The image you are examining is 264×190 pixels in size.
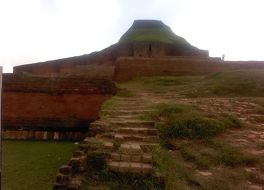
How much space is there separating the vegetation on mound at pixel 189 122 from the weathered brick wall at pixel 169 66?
225 inches

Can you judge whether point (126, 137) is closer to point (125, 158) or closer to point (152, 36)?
point (125, 158)

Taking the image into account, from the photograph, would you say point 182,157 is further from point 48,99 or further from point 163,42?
point 163,42

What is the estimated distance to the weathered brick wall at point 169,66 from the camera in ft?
35.0

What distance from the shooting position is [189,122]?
4.38 m

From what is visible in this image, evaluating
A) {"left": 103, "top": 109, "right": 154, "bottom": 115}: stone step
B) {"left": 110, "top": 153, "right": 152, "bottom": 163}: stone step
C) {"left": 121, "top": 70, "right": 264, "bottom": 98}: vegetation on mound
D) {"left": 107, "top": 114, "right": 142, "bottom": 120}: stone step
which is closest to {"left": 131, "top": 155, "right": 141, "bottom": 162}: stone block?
{"left": 110, "top": 153, "right": 152, "bottom": 163}: stone step

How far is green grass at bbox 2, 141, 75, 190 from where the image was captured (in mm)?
4117

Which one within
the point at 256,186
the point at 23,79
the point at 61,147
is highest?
the point at 23,79

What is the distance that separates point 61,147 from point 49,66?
8.57 metres

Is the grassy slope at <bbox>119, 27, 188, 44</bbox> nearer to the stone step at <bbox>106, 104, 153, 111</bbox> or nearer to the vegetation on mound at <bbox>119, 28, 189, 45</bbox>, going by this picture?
the vegetation on mound at <bbox>119, 28, 189, 45</bbox>

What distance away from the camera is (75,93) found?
785cm

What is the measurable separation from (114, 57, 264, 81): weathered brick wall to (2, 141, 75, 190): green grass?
4197 mm

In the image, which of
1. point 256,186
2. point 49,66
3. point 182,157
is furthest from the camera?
point 49,66

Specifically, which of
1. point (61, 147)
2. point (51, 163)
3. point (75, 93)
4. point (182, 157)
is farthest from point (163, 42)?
point (182, 157)

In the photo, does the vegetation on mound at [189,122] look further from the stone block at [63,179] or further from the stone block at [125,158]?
the stone block at [63,179]
